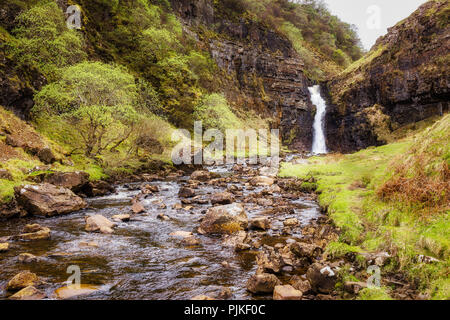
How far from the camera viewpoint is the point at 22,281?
5668 mm

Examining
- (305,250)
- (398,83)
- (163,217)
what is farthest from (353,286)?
(398,83)

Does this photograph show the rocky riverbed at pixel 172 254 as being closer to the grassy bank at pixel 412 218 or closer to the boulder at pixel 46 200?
the boulder at pixel 46 200

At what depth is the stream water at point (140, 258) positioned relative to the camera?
595 centimetres

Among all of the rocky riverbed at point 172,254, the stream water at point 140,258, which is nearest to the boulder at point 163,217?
the rocky riverbed at point 172,254

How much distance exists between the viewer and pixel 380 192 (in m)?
9.30

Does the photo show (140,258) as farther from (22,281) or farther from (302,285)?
(302,285)

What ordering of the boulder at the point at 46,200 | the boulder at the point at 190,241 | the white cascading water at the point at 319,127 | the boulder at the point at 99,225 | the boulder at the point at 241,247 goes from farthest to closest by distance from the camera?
the white cascading water at the point at 319,127 < the boulder at the point at 46,200 < the boulder at the point at 99,225 < the boulder at the point at 190,241 < the boulder at the point at 241,247

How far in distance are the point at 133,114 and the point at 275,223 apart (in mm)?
14891

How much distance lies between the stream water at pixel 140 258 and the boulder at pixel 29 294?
0.57ft

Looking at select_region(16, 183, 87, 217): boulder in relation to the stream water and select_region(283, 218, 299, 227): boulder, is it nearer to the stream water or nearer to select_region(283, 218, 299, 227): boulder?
the stream water

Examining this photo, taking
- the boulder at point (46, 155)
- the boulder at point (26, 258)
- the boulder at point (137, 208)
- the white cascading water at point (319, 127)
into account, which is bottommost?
the boulder at point (26, 258)

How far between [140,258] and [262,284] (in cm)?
398
